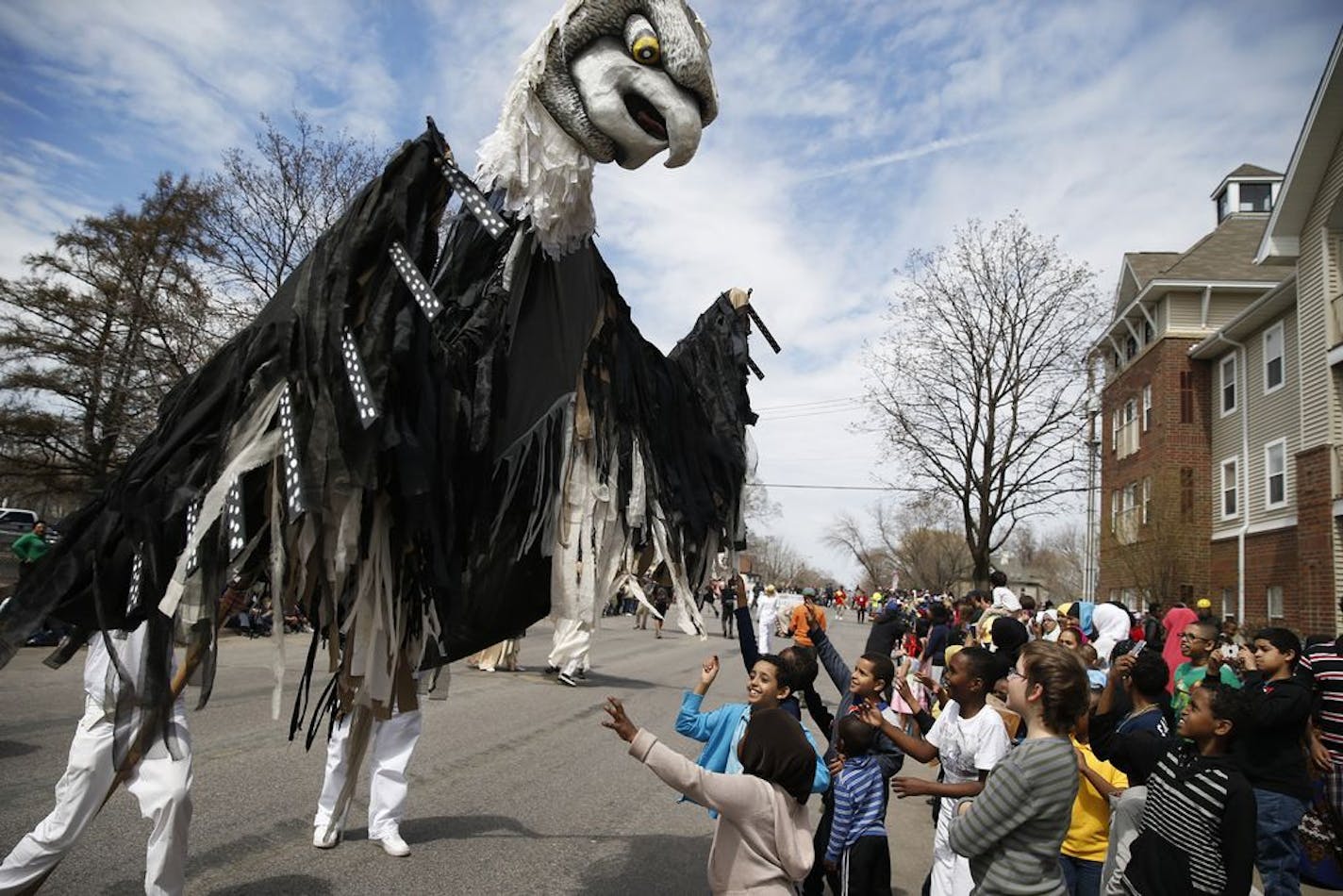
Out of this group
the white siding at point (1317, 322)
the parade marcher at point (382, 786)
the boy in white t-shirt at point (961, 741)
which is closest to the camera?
the boy in white t-shirt at point (961, 741)

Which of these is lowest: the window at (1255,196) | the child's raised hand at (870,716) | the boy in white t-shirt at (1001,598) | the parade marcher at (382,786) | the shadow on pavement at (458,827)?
the shadow on pavement at (458,827)

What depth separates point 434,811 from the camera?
5988 mm

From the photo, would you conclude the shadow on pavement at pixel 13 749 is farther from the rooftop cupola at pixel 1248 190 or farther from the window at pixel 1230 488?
the rooftop cupola at pixel 1248 190

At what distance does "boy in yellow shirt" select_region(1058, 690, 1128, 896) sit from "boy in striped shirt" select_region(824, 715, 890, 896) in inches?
30.1

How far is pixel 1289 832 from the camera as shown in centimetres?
445

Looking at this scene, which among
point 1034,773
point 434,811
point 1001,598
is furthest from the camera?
point 1001,598

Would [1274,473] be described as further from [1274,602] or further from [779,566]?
[779,566]

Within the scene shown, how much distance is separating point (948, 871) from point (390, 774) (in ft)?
9.59

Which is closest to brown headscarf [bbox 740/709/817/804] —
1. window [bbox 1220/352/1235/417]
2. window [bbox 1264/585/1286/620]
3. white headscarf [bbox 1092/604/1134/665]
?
white headscarf [bbox 1092/604/1134/665]

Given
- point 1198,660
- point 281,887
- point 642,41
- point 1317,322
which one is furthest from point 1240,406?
point 642,41

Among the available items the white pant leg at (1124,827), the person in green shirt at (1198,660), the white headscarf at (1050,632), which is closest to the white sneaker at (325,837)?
the white pant leg at (1124,827)

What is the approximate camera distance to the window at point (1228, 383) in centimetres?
2167

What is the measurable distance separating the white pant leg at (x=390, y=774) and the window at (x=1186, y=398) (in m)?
22.4

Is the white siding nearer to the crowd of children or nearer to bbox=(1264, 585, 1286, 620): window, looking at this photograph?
bbox=(1264, 585, 1286, 620): window
